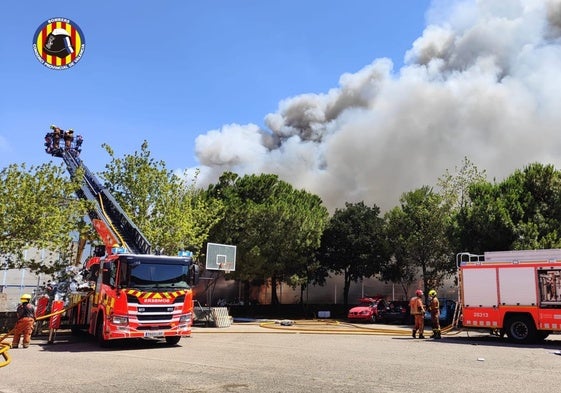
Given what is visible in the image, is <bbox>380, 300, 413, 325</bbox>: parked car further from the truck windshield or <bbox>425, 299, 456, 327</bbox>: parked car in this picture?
the truck windshield

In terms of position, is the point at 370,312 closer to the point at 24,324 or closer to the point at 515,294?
the point at 515,294

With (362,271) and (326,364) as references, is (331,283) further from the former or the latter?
(326,364)

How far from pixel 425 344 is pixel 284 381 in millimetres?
8698

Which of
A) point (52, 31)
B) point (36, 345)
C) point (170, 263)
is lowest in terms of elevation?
point (36, 345)

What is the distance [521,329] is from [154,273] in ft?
39.9

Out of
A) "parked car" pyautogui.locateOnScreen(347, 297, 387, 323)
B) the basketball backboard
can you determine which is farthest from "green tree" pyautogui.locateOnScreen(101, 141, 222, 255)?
"parked car" pyautogui.locateOnScreen(347, 297, 387, 323)

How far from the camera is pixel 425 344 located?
15789mm

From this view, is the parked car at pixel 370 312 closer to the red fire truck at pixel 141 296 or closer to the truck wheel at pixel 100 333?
the red fire truck at pixel 141 296

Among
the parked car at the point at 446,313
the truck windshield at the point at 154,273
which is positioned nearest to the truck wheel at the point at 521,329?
the parked car at the point at 446,313

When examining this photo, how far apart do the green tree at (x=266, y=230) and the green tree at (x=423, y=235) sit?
19.7 ft

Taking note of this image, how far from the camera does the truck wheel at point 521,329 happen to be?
53.9ft

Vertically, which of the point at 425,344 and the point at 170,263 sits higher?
the point at 170,263

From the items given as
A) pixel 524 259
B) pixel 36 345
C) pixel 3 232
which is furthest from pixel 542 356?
pixel 3 232

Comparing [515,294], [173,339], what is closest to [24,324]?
[173,339]
